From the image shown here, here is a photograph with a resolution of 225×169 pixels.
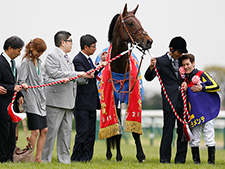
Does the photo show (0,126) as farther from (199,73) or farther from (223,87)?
(223,87)

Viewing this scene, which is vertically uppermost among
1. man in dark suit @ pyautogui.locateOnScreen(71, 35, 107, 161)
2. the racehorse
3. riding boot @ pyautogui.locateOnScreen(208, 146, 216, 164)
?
the racehorse

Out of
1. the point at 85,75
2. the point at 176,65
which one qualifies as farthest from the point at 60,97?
the point at 176,65

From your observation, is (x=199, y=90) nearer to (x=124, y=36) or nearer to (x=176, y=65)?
(x=176, y=65)

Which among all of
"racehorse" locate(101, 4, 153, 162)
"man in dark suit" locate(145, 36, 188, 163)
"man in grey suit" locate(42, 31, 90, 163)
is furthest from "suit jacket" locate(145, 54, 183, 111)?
"man in grey suit" locate(42, 31, 90, 163)

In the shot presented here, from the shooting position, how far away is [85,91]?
7.29m

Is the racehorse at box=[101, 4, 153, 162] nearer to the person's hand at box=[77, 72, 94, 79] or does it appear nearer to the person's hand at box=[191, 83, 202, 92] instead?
the person's hand at box=[77, 72, 94, 79]

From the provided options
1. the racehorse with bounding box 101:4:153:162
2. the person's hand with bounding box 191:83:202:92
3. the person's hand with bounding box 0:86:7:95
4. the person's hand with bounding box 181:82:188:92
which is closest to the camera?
the person's hand with bounding box 0:86:7:95

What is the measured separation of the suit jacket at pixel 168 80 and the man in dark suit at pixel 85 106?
1087 millimetres

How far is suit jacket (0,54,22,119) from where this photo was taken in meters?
6.30

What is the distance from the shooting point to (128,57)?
6918 mm

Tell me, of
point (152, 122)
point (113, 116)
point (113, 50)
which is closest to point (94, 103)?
point (113, 116)

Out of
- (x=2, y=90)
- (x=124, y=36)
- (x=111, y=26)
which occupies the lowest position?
(x=2, y=90)

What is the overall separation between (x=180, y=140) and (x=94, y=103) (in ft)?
5.49

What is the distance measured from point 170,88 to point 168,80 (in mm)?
147
